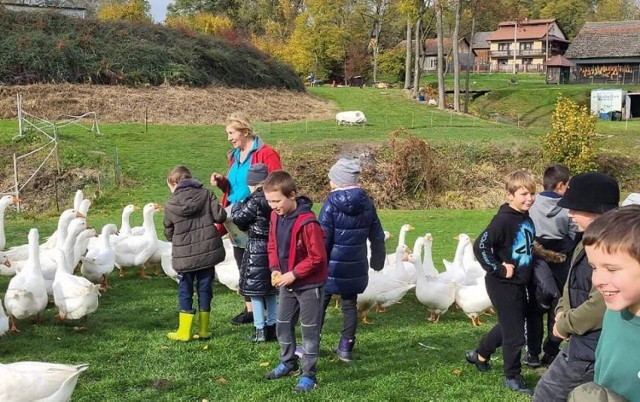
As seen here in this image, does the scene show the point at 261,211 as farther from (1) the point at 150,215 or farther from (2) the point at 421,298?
(1) the point at 150,215

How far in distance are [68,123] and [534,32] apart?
65.1 metres

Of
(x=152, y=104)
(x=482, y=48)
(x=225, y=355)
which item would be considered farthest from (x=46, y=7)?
(x=482, y=48)

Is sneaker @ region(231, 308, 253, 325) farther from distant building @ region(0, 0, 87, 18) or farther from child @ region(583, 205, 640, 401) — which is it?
distant building @ region(0, 0, 87, 18)

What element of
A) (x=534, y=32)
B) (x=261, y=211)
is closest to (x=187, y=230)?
(x=261, y=211)

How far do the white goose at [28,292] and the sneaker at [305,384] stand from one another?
3078 millimetres

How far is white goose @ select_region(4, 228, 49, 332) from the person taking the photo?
245 inches

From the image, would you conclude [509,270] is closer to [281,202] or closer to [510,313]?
[510,313]

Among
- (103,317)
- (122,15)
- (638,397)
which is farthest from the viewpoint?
(122,15)

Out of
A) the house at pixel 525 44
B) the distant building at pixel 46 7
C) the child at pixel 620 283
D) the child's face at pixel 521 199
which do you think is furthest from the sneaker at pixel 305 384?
the house at pixel 525 44

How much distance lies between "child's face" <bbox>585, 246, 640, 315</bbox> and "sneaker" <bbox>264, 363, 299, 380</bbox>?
3476 mm

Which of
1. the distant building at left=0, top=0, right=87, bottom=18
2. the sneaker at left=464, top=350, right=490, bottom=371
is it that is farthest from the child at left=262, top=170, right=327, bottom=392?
the distant building at left=0, top=0, right=87, bottom=18

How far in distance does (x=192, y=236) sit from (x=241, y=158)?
102 centimetres

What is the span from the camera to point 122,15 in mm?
49562

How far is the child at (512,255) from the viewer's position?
505 cm
